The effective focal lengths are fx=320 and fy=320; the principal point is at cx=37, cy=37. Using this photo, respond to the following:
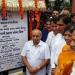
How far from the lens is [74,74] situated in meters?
3.48

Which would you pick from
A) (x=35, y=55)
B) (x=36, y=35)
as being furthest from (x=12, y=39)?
(x=35, y=55)

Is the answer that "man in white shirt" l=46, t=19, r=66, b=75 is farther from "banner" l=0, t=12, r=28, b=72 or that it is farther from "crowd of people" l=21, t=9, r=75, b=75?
"banner" l=0, t=12, r=28, b=72

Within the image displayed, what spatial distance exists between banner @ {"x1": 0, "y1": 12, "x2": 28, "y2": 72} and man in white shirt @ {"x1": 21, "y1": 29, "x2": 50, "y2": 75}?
Answer: 0.37 feet

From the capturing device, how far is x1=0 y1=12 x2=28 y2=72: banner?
4.87m

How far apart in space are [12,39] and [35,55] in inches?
20.0

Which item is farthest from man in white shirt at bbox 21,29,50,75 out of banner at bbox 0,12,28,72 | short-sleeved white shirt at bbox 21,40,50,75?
banner at bbox 0,12,28,72

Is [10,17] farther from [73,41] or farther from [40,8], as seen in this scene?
[73,41]

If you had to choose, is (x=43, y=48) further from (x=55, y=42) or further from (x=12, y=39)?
(x=12, y=39)

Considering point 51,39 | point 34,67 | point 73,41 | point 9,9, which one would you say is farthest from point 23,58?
point 73,41

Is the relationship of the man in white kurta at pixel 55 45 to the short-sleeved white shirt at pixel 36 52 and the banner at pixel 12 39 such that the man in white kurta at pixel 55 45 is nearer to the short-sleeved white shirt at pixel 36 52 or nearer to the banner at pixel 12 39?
the short-sleeved white shirt at pixel 36 52

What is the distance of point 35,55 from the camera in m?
5.22

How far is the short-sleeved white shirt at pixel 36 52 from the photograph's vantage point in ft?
17.1

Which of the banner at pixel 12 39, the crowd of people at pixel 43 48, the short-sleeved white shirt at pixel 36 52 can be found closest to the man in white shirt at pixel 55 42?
the crowd of people at pixel 43 48

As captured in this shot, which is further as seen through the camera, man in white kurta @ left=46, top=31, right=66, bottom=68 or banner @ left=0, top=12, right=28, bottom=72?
banner @ left=0, top=12, right=28, bottom=72
